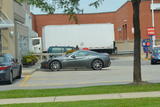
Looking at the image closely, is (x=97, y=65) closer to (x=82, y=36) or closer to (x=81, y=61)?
(x=81, y=61)

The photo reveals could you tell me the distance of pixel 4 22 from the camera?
2689 centimetres

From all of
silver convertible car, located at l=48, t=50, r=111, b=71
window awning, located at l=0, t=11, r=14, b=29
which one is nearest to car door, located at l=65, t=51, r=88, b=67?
silver convertible car, located at l=48, t=50, r=111, b=71

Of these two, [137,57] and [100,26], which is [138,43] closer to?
[137,57]

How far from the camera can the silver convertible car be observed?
26297 millimetres

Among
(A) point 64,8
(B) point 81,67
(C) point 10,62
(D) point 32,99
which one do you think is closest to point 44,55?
(B) point 81,67

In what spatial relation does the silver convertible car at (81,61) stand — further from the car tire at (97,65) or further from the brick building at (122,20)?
the brick building at (122,20)

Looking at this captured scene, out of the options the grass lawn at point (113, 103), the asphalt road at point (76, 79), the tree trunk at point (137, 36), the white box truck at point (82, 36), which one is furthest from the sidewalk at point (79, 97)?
the white box truck at point (82, 36)

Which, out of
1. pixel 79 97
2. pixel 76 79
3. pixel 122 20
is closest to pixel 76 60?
pixel 76 79

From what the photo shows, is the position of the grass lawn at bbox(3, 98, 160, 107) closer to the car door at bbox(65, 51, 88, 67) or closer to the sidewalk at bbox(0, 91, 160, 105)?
the sidewalk at bbox(0, 91, 160, 105)

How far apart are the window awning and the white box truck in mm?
18698

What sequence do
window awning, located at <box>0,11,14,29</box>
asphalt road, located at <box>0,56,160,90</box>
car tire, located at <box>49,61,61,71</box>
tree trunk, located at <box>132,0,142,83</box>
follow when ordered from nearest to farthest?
tree trunk, located at <box>132,0,142,83</box>
asphalt road, located at <box>0,56,160,90</box>
window awning, located at <box>0,11,14,29</box>
car tire, located at <box>49,61,61,71</box>

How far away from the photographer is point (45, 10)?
546 inches

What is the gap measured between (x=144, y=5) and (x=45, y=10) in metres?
43.2

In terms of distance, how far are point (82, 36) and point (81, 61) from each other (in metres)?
20.9
